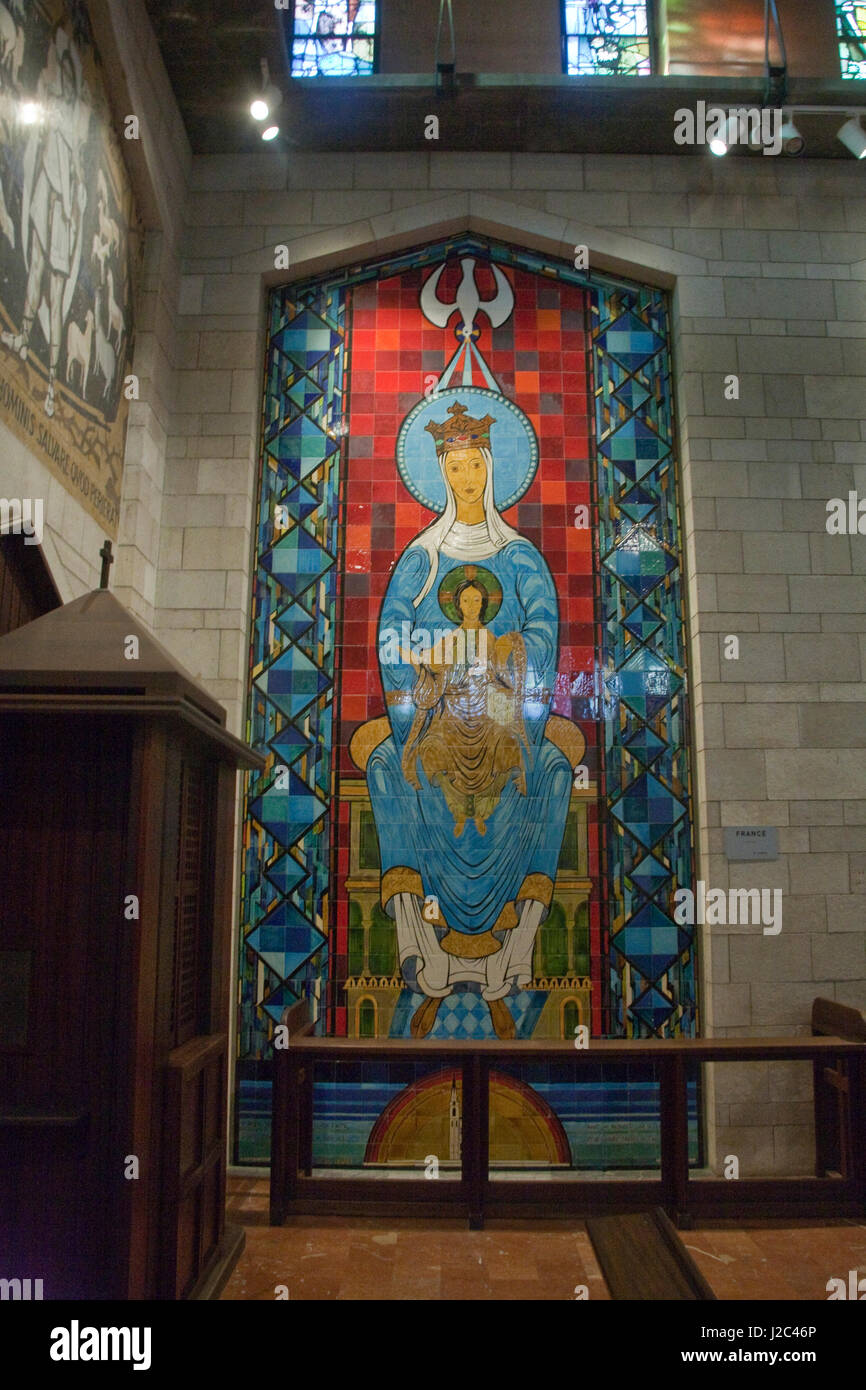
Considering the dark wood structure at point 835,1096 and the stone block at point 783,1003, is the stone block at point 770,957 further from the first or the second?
the dark wood structure at point 835,1096

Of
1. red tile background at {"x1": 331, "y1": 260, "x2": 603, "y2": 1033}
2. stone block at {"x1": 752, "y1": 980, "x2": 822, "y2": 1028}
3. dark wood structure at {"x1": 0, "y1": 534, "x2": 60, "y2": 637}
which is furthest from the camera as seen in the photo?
red tile background at {"x1": 331, "y1": 260, "x2": 603, "y2": 1033}

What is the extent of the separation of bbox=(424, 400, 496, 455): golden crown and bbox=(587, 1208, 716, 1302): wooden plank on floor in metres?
4.07

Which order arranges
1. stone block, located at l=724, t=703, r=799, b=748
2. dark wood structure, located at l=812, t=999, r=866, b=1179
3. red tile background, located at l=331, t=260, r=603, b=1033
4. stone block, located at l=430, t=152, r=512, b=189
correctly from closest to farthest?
dark wood structure, located at l=812, t=999, r=866, b=1179
stone block, located at l=724, t=703, r=799, b=748
red tile background, located at l=331, t=260, r=603, b=1033
stone block, located at l=430, t=152, r=512, b=189

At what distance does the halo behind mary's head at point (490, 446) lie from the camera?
5.59 metres

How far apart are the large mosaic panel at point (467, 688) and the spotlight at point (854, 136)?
137 cm

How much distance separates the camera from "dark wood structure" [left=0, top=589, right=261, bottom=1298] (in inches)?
105

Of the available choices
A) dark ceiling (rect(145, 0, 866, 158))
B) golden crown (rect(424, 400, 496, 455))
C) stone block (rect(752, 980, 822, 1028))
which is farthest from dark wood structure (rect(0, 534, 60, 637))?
stone block (rect(752, 980, 822, 1028))

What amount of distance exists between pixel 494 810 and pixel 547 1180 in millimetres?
1832

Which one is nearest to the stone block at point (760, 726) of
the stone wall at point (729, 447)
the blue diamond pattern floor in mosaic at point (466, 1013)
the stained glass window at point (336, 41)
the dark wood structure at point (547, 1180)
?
the stone wall at point (729, 447)

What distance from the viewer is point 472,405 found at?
18.7 ft

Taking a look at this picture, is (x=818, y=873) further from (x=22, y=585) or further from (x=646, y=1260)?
Answer: (x=22, y=585)

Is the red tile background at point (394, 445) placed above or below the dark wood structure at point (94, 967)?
above

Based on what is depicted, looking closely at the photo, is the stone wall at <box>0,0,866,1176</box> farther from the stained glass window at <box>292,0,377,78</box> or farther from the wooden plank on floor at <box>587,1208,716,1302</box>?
the wooden plank on floor at <box>587,1208,716,1302</box>

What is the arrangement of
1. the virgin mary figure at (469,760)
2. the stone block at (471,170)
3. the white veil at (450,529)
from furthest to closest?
the stone block at (471,170) < the white veil at (450,529) < the virgin mary figure at (469,760)
